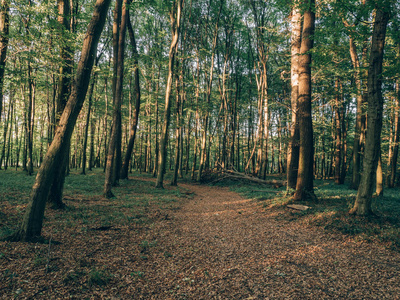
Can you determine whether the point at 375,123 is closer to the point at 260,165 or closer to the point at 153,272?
the point at 153,272

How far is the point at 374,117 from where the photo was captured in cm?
585

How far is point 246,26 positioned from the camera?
21516mm

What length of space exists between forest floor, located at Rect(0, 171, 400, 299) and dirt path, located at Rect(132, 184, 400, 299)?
0.02 meters

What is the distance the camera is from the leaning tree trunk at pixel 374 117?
19.1 ft

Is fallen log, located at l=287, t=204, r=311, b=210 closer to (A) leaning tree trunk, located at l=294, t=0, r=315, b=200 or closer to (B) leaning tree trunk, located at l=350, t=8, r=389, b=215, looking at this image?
(A) leaning tree trunk, located at l=294, t=0, r=315, b=200

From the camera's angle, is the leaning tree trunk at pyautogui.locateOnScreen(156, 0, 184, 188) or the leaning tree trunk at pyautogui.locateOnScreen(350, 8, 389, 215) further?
the leaning tree trunk at pyautogui.locateOnScreen(156, 0, 184, 188)

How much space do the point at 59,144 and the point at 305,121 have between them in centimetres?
800

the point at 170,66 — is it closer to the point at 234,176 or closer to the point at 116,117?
the point at 116,117

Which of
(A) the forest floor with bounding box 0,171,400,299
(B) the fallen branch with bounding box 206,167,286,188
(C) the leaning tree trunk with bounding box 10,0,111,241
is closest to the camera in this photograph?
(A) the forest floor with bounding box 0,171,400,299

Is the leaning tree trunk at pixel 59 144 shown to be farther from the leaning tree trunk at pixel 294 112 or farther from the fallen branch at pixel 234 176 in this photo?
the fallen branch at pixel 234 176

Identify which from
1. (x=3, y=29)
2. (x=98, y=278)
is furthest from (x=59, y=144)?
(x=3, y=29)

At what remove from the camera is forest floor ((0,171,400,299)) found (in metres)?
3.01

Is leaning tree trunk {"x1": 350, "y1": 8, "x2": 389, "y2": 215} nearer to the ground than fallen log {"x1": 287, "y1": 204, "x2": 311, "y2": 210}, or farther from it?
farther from it

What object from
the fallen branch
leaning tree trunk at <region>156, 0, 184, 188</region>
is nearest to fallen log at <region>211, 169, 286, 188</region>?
the fallen branch
